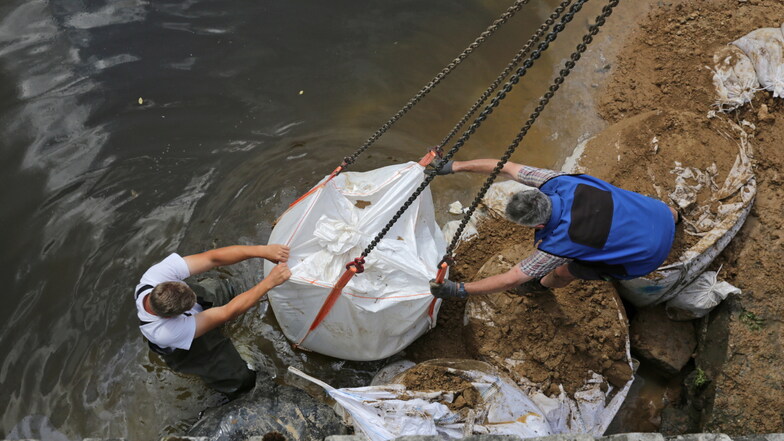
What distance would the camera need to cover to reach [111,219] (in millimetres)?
3197

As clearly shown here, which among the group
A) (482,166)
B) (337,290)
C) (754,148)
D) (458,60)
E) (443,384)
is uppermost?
(458,60)

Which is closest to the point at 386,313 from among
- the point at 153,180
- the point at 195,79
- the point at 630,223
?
the point at 630,223

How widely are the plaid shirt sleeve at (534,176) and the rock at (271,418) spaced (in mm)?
1416

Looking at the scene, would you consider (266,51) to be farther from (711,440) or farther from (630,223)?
(711,440)

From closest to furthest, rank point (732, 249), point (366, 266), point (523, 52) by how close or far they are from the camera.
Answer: point (523, 52), point (366, 266), point (732, 249)

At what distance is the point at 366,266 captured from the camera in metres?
2.62

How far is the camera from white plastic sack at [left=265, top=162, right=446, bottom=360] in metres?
2.58

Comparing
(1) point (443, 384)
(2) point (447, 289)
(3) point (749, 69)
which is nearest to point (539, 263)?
(2) point (447, 289)

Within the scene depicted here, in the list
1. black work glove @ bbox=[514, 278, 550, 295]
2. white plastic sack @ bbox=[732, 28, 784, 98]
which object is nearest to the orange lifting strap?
black work glove @ bbox=[514, 278, 550, 295]

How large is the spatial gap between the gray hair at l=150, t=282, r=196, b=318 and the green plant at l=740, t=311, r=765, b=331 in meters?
2.75

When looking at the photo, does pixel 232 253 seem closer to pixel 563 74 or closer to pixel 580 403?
pixel 563 74

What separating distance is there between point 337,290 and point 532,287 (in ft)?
3.25

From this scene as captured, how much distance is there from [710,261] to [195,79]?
3.20 meters

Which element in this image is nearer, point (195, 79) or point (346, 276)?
point (346, 276)
